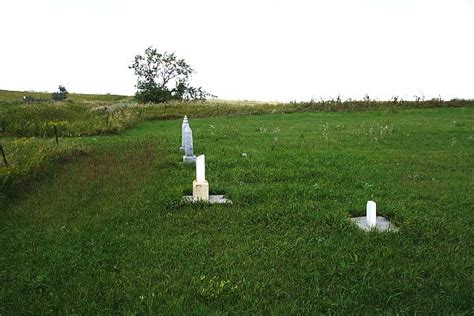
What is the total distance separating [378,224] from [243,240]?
2182mm

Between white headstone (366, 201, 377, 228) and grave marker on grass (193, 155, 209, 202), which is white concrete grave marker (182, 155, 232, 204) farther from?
white headstone (366, 201, 377, 228)

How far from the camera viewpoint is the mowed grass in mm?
4230

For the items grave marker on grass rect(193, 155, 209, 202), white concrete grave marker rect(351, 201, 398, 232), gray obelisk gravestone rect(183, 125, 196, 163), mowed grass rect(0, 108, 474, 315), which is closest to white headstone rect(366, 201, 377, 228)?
white concrete grave marker rect(351, 201, 398, 232)

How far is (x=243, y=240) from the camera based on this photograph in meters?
5.62

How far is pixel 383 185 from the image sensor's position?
8.30 metres

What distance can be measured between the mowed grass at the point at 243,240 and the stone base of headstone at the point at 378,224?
0.46ft

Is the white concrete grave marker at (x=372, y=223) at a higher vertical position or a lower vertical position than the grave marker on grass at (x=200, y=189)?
lower

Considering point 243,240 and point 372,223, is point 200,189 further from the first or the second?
point 372,223

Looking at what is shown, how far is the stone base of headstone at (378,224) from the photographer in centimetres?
593

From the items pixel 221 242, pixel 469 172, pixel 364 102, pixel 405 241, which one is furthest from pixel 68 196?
pixel 364 102

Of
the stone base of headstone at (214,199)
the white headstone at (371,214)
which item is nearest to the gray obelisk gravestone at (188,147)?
the stone base of headstone at (214,199)

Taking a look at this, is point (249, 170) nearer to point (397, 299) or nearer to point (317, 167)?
point (317, 167)

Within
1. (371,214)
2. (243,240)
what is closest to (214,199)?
(243,240)

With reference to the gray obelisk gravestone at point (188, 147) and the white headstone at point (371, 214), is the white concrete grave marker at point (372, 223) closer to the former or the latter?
the white headstone at point (371, 214)
